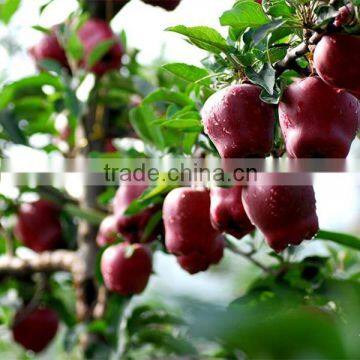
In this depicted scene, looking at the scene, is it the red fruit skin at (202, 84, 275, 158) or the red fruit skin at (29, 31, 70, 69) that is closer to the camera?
the red fruit skin at (202, 84, 275, 158)

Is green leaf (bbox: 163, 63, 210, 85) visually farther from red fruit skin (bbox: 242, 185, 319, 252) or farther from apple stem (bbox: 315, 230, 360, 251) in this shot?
apple stem (bbox: 315, 230, 360, 251)

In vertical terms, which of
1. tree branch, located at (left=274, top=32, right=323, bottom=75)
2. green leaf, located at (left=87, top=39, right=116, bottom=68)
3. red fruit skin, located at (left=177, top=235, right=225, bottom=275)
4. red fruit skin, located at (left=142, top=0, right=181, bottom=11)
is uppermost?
green leaf, located at (left=87, top=39, right=116, bottom=68)

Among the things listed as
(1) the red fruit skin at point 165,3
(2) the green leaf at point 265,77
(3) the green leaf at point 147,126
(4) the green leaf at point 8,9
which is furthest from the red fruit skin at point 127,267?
(4) the green leaf at point 8,9

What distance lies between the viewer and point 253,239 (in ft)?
3.71

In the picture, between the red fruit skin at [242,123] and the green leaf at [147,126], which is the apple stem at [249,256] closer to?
the green leaf at [147,126]

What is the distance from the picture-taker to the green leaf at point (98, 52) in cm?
142

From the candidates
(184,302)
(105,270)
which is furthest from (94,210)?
(184,302)

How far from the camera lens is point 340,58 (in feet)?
1.72

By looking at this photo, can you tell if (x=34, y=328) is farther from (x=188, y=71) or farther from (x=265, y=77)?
(x=265, y=77)

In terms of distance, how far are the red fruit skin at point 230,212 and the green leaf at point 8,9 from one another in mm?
955

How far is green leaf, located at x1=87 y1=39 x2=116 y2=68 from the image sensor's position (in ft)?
4.66

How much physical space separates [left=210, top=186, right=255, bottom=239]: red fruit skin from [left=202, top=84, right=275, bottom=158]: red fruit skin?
3.9 inches

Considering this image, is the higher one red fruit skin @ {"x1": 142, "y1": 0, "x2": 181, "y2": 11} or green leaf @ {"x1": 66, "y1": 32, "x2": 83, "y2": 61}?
green leaf @ {"x1": 66, "y1": 32, "x2": 83, "y2": 61}

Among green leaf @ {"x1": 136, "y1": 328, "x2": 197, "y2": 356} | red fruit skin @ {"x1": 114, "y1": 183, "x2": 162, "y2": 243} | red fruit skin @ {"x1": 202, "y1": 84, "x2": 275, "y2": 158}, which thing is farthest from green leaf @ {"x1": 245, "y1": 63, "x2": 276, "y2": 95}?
green leaf @ {"x1": 136, "y1": 328, "x2": 197, "y2": 356}
